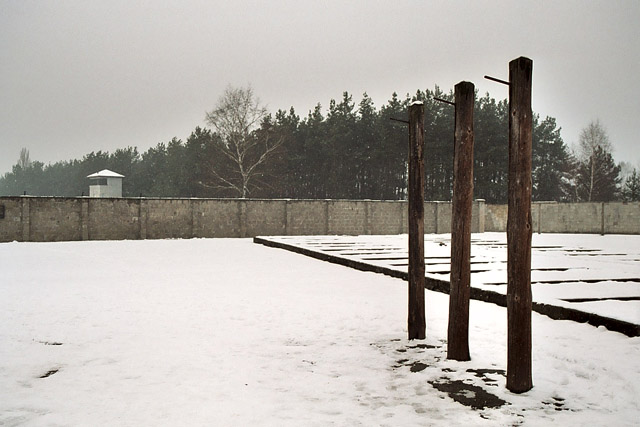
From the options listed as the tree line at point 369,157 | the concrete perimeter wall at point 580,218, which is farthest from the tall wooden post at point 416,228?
the tree line at point 369,157

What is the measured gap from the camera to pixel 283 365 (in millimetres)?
3920

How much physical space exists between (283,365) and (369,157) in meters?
38.1

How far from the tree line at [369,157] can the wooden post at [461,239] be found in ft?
106

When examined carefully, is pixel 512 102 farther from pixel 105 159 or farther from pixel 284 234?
pixel 105 159

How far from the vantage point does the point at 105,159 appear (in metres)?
79.1

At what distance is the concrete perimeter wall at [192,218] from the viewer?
66.0 ft

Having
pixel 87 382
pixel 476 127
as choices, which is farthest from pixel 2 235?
pixel 476 127

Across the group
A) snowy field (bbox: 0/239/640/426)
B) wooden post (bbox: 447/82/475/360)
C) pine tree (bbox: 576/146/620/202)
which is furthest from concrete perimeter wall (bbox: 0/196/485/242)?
pine tree (bbox: 576/146/620/202)

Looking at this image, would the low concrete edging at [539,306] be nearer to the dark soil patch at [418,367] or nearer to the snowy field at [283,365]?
the snowy field at [283,365]

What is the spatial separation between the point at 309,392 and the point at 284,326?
6.37 feet

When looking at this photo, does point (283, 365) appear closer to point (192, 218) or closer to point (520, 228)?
point (520, 228)

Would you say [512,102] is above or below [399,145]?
below

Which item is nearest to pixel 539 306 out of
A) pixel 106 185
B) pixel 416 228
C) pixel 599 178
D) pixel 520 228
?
pixel 416 228

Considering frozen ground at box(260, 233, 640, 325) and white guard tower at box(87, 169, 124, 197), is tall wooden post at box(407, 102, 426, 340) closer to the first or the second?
frozen ground at box(260, 233, 640, 325)
